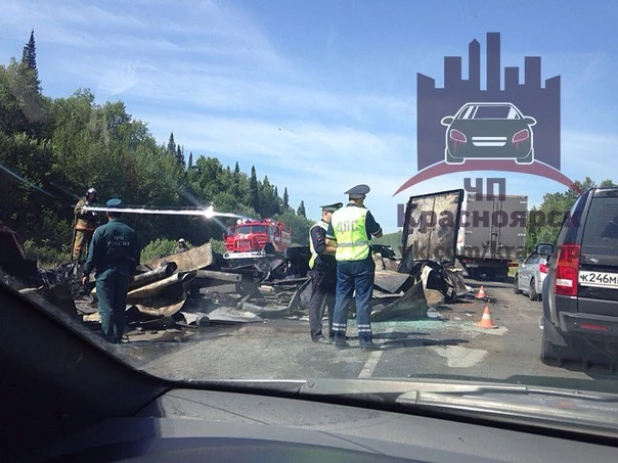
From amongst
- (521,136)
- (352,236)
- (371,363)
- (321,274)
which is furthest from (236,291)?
(521,136)

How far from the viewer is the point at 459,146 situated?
12742 millimetres

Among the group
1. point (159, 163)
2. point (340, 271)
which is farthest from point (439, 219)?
point (159, 163)

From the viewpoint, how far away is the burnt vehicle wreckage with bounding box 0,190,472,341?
799cm

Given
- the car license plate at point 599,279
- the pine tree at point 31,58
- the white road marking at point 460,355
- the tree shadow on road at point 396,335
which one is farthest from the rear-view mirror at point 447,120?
the pine tree at point 31,58

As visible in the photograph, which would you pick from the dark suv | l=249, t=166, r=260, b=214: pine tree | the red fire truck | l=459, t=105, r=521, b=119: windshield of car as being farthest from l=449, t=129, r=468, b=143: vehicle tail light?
the red fire truck

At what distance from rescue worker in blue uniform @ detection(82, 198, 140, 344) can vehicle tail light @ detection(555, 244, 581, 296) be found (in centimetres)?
471

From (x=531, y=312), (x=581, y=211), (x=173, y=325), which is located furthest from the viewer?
(x=531, y=312)

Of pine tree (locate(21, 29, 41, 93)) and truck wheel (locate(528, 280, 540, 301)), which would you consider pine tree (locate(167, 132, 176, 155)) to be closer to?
pine tree (locate(21, 29, 41, 93))

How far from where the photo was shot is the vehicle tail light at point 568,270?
4.96 meters

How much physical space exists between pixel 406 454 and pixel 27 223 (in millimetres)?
3637

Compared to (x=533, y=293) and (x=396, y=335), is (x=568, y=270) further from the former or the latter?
(x=533, y=293)

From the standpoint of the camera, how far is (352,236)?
23.4ft

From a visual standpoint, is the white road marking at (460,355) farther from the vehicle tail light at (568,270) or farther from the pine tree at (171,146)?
the pine tree at (171,146)

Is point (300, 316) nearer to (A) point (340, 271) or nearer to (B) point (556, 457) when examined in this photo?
(A) point (340, 271)
